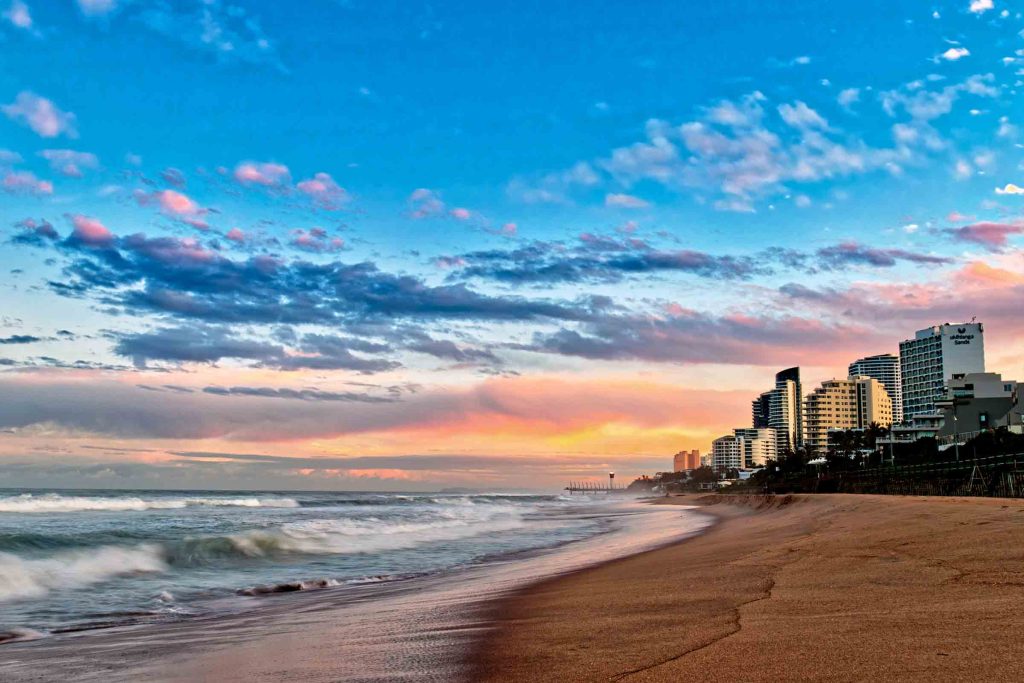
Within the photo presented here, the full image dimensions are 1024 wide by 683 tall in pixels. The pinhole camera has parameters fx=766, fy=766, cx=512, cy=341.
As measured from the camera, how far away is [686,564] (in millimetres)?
12344

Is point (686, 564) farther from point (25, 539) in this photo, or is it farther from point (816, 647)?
point (25, 539)

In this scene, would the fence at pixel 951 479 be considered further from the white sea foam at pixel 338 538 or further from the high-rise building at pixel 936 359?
the high-rise building at pixel 936 359

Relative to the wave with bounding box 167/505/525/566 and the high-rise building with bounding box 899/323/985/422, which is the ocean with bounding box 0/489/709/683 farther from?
the high-rise building with bounding box 899/323/985/422

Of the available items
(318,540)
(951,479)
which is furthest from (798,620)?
(951,479)

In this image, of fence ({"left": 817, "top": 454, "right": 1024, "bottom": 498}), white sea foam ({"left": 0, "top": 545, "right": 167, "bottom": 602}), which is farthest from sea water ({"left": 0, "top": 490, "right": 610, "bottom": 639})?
Answer: fence ({"left": 817, "top": 454, "right": 1024, "bottom": 498})

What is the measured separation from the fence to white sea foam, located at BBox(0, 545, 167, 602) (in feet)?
92.0

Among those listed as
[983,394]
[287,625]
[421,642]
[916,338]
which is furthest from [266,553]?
[916,338]

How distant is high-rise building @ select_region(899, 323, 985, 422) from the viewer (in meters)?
173

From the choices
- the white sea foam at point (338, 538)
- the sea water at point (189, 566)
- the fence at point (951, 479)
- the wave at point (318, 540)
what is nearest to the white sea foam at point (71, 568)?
the sea water at point (189, 566)

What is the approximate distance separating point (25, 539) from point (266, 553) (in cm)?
642

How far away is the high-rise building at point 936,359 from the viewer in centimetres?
17275

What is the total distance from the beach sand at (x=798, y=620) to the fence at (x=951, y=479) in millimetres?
22769

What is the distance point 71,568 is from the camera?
17328 millimetres

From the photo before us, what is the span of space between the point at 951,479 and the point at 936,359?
165232 mm
